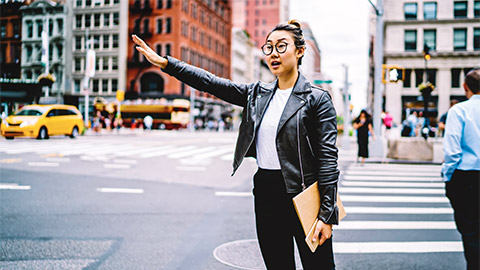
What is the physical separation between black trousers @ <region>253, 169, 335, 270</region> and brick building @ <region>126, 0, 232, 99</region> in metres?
3.77

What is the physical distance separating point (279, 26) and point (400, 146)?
16.1 metres

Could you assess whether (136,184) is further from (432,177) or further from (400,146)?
(400,146)

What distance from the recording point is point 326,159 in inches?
98.7


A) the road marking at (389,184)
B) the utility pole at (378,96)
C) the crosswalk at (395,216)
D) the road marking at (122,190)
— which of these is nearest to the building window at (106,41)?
the road marking at (122,190)

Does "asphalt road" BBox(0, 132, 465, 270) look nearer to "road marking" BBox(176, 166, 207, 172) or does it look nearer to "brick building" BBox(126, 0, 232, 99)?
"road marking" BBox(176, 166, 207, 172)

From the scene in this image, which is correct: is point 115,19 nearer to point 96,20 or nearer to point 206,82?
point 96,20

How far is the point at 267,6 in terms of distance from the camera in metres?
136

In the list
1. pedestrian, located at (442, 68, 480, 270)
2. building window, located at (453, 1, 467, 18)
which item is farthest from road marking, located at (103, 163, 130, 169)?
pedestrian, located at (442, 68, 480, 270)

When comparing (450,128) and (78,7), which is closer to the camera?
(450,128)

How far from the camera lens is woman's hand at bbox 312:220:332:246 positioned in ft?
8.11

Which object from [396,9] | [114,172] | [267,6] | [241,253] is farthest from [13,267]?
[267,6]

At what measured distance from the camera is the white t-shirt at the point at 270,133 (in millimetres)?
2582

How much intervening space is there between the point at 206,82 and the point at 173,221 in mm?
4090

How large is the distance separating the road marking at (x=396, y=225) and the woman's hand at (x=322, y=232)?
3.99 metres
